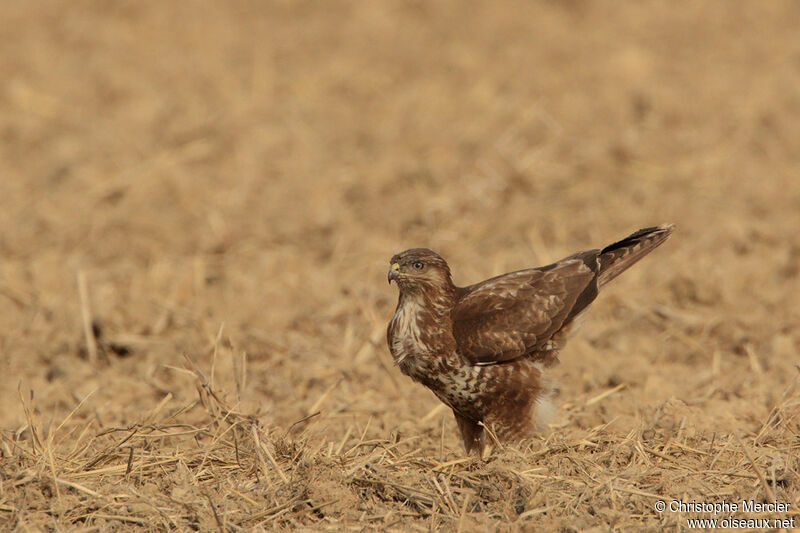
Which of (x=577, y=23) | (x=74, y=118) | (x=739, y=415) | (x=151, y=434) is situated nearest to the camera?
(x=151, y=434)

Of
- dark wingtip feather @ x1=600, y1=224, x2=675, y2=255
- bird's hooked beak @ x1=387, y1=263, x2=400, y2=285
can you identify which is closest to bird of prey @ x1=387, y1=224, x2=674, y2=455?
bird's hooked beak @ x1=387, y1=263, x2=400, y2=285

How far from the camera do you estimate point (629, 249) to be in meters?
6.11

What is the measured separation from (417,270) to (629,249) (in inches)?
54.3

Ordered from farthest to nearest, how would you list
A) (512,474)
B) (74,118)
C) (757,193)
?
(74,118) < (757,193) < (512,474)

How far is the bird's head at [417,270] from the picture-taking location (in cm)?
554

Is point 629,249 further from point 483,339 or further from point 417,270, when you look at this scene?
point 417,270

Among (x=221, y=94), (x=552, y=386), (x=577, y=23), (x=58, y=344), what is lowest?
(x=58, y=344)

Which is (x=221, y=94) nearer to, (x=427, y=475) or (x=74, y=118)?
(x=74, y=118)

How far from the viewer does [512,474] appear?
493 cm

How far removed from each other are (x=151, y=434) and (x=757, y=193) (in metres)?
6.49

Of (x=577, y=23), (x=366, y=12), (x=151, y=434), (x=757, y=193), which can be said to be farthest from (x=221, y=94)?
(x=151, y=434)

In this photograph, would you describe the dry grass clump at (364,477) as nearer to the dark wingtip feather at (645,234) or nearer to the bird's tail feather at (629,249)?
the bird's tail feather at (629,249)

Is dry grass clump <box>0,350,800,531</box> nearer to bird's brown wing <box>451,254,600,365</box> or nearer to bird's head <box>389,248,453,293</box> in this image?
bird's brown wing <box>451,254,600,365</box>

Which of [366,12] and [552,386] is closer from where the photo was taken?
[552,386]
